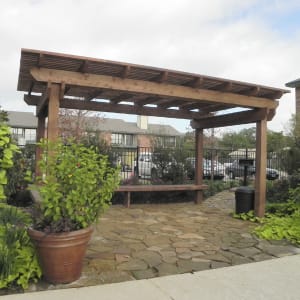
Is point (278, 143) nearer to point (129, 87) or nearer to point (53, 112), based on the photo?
point (129, 87)

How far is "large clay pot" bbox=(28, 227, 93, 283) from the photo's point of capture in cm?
366

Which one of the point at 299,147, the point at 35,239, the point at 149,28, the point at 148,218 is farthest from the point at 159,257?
the point at 299,147

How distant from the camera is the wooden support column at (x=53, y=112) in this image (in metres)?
6.10

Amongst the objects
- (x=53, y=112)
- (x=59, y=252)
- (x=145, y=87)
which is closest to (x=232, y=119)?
(x=145, y=87)

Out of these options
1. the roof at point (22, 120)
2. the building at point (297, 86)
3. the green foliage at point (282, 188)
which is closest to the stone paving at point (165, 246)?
the green foliage at point (282, 188)

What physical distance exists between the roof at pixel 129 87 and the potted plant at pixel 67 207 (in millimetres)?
2390

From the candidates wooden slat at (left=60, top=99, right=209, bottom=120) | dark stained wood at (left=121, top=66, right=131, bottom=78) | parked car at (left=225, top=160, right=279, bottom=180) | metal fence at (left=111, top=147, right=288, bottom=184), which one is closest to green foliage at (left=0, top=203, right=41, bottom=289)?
dark stained wood at (left=121, top=66, right=131, bottom=78)

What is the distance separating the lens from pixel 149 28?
9.48 meters

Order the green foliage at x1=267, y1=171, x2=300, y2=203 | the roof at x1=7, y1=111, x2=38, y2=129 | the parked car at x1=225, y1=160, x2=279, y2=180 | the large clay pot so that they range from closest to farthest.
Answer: the large clay pot
the green foliage at x1=267, y1=171, x2=300, y2=203
the parked car at x1=225, y1=160, x2=279, y2=180
the roof at x1=7, y1=111, x2=38, y2=129

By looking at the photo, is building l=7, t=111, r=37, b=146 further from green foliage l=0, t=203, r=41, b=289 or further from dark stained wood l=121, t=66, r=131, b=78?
green foliage l=0, t=203, r=41, b=289

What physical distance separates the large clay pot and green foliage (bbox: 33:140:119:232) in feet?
0.47

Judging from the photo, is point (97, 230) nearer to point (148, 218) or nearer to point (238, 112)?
point (148, 218)

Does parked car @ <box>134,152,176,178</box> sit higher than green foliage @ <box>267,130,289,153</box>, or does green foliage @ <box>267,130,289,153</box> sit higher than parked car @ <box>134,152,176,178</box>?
green foliage @ <box>267,130,289,153</box>

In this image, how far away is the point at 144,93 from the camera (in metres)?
Result: 6.93
